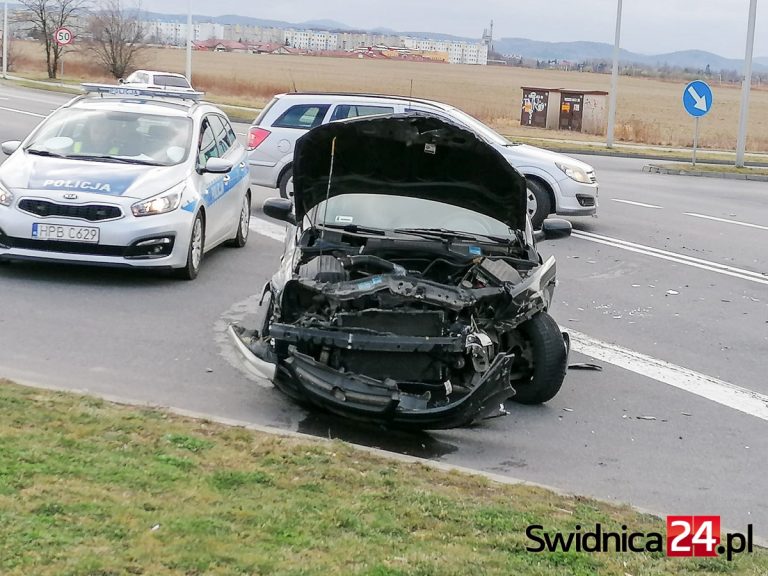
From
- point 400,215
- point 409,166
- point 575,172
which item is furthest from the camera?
point 575,172

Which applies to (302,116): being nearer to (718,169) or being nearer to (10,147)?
(10,147)

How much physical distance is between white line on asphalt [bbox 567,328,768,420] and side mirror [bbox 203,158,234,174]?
3636 millimetres

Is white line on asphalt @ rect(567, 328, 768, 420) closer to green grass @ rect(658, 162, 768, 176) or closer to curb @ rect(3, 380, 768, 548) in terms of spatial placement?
curb @ rect(3, 380, 768, 548)

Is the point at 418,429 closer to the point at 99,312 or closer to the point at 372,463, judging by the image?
the point at 372,463

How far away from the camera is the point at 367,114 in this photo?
16.1 m

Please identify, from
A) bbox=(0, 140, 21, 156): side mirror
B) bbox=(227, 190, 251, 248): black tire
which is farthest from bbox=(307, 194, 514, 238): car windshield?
bbox=(227, 190, 251, 248): black tire

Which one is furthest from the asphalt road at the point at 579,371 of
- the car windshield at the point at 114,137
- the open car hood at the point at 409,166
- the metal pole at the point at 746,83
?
the metal pole at the point at 746,83

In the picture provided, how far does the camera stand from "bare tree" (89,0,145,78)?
2256 inches

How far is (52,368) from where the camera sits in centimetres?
747

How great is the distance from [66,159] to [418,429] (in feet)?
17.8

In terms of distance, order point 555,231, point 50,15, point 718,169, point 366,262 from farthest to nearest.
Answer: point 50,15 < point 718,169 < point 555,231 < point 366,262

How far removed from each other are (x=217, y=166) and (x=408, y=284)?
4461 mm

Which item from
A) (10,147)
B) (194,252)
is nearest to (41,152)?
(10,147)

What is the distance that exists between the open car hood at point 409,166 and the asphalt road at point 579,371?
1.40 meters
